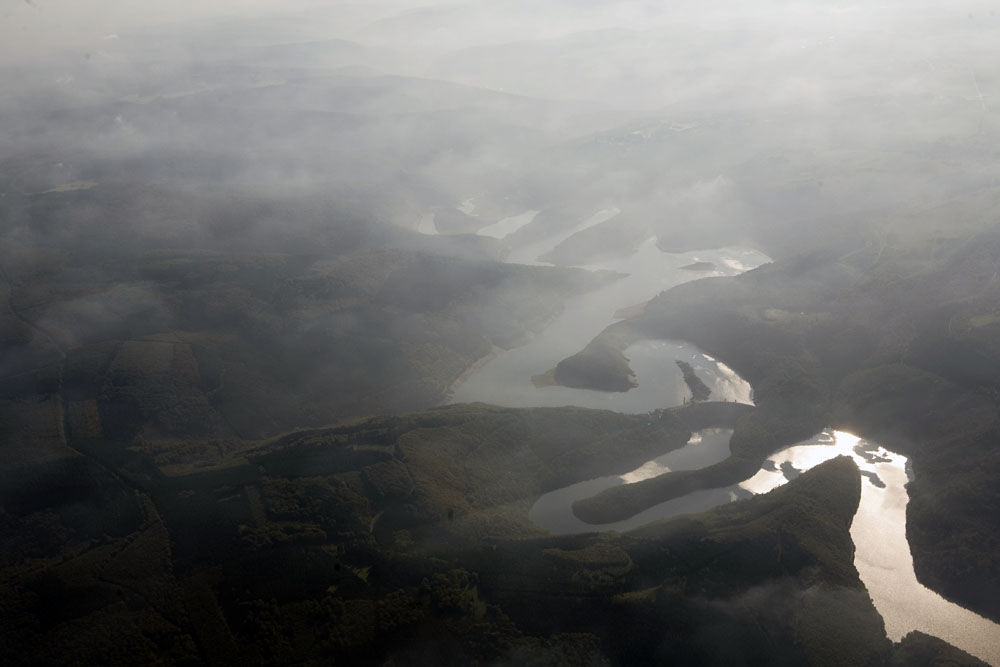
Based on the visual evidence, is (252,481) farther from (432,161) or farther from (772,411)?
(432,161)

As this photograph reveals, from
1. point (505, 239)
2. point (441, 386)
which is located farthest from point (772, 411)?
point (505, 239)

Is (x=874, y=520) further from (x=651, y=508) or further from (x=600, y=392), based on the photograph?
(x=600, y=392)

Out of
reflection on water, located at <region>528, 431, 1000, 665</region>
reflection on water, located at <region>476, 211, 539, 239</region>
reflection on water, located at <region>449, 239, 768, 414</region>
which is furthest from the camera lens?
reflection on water, located at <region>476, 211, 539, 239</region>

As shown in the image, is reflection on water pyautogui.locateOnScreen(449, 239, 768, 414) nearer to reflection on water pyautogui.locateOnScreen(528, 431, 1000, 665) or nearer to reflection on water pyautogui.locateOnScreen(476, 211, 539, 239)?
reflection on water pyautogui.locateOnScreen(528, 431, 1000, 665)

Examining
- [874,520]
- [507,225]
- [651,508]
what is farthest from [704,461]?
[507,225]

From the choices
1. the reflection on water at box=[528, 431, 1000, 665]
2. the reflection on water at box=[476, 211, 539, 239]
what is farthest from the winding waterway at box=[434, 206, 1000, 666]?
the reflection on water at box=[476, 211, 539, 239]

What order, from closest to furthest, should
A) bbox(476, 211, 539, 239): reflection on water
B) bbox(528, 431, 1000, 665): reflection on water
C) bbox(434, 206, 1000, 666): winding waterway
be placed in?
1. bbox(528, 431, 1000, 665): reflection on water
2. bbox(434, 206, 1000, 666): winding waterway
3. bbox(476, 211, 539, 239): reflection on water

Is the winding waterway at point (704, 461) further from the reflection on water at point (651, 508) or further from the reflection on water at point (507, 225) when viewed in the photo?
the reflection on water at point (507, 225)
